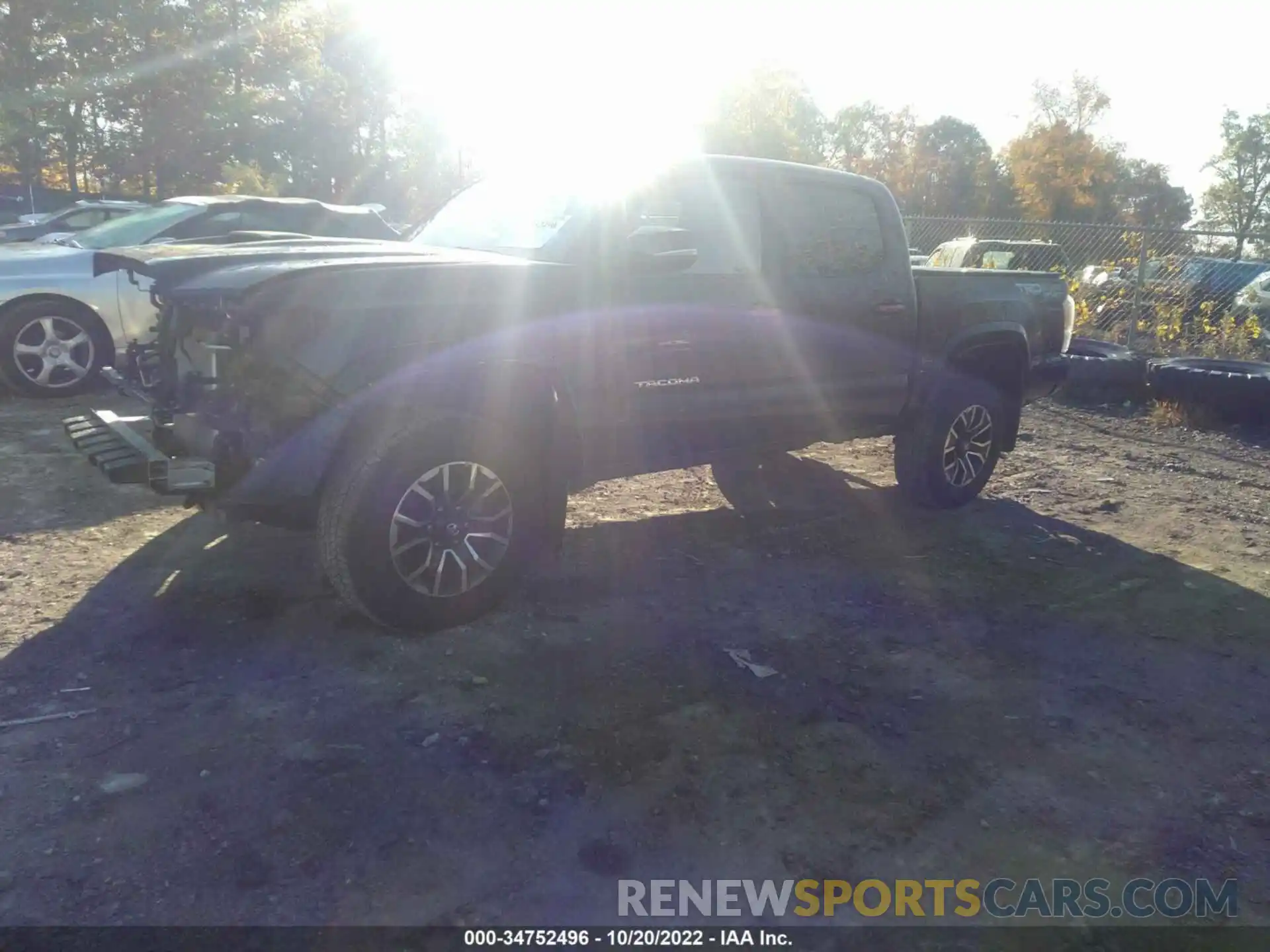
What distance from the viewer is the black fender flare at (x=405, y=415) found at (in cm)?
358

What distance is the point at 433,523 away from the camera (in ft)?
12.6

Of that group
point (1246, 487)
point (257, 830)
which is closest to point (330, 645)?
point (257, 830)

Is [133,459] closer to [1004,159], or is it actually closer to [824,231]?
[824,231]

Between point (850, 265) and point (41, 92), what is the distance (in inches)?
1052

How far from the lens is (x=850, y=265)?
5387 millimetres

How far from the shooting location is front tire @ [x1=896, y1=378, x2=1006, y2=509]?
19.1 feet

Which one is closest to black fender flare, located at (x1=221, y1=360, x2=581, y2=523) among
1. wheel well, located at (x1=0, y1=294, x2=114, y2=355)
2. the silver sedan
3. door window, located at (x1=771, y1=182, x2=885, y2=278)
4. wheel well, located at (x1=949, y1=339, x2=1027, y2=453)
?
door window, located at (x1=771, y1=182, x2=885, y2=278)

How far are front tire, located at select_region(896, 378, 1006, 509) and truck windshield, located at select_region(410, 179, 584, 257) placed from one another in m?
2.56

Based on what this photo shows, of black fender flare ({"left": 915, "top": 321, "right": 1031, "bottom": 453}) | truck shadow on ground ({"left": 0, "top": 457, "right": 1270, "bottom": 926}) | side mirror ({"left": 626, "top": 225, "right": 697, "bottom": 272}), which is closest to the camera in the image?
truck shadow on ground ({"left": 0, "top": 457, "right": 1270, "bottom": 926})

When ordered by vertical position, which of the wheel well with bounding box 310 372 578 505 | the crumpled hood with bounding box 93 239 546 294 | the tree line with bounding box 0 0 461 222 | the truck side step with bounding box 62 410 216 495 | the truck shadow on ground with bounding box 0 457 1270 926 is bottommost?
the truck shadow on ground with bounding box 0 457 1270 926

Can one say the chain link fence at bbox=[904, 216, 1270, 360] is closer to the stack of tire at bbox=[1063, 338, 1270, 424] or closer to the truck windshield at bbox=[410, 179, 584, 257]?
the stack of tire at bbox=[1063, 338, 1270, 424]

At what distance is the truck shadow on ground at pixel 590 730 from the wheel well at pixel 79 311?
335 centimetres

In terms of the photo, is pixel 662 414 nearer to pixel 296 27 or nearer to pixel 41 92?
pixel 41 92

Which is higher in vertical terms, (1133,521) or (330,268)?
(330,268)
